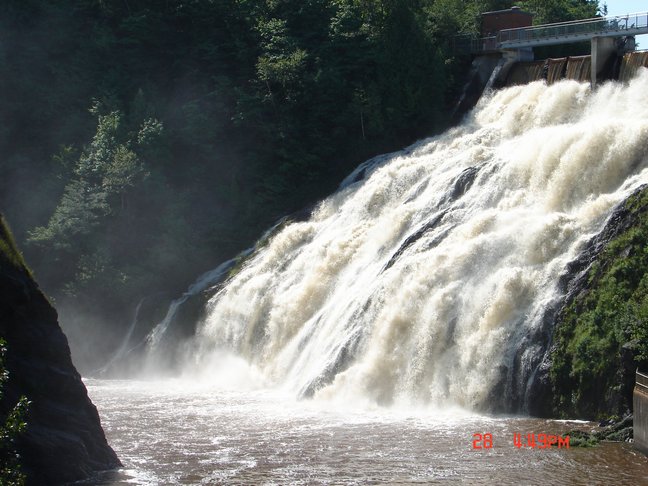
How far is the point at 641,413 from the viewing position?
26.8m

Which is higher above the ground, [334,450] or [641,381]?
[641,381]

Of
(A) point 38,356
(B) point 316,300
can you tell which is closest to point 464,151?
(B) point 316,300

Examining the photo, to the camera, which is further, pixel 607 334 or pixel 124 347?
pixel 124 347

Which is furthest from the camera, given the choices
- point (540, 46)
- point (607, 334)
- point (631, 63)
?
point (540, 46)

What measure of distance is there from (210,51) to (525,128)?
76.3 ft

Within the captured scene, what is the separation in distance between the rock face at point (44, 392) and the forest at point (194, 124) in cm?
2421

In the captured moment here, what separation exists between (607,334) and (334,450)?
875cm

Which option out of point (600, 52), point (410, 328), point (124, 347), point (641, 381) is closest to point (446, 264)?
point (410, 328)

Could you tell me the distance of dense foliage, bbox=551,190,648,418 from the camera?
2897 centimetres

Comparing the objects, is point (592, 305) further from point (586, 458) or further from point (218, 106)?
point (218, 106)
